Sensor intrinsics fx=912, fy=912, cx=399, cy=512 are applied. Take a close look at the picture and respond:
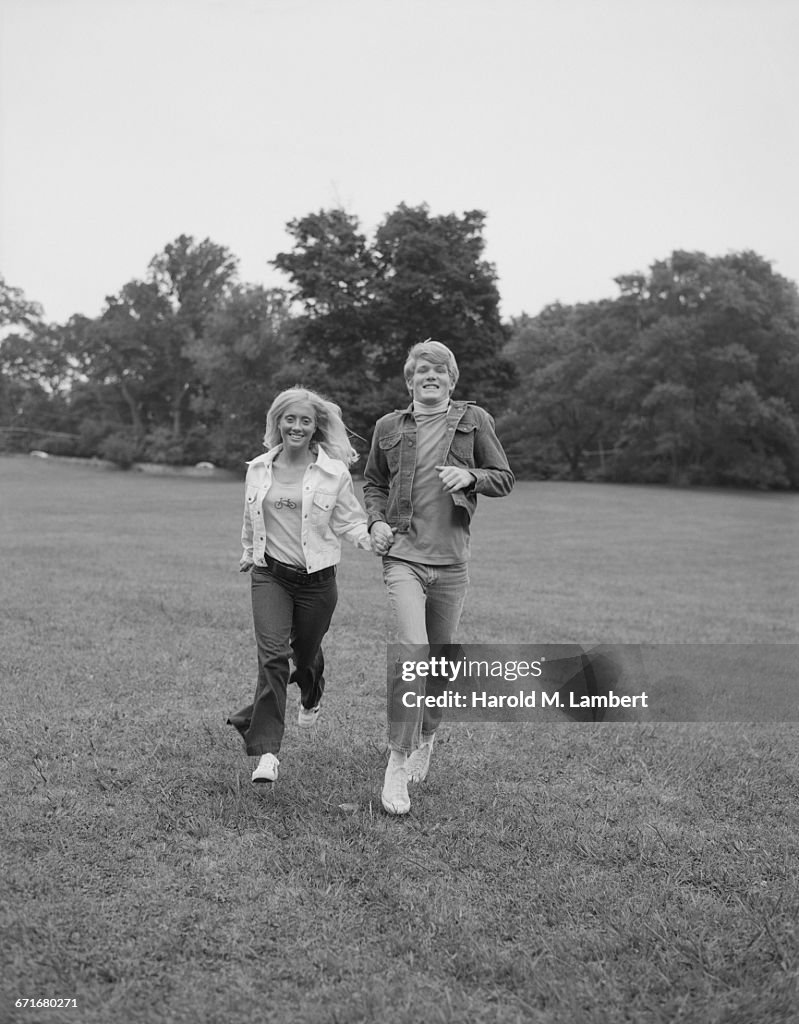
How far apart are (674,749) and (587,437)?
53.3 meters

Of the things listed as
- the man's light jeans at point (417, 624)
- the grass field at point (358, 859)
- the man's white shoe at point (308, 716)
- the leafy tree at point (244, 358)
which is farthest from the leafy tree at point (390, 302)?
the man's light jeans at point (417, 624)

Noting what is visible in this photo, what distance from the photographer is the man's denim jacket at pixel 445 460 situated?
178 inches

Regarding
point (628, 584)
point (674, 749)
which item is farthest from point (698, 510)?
point (674, 749)

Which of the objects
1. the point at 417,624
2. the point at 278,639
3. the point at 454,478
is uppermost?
the point at 454,478

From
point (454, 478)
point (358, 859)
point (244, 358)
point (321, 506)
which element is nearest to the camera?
point (358, 859)

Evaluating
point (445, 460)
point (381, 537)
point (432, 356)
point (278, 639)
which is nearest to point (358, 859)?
point (278, 639)

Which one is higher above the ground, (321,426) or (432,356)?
(432,356)

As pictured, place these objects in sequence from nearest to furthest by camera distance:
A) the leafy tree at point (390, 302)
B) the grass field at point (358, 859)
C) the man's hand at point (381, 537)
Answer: the grass field at point (358, 859) → the man's hand at point (381, 537) → the leafy tree at point (390, 302)

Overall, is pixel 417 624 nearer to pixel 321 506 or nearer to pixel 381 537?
pixel 381 537

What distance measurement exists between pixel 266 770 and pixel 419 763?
2.75 ft

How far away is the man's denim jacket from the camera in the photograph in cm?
452

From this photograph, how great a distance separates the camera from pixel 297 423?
473cm

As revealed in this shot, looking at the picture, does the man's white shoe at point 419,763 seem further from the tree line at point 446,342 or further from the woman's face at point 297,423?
the tree line at point 446,342

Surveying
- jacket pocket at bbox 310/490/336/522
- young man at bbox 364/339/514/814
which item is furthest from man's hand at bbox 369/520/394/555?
jacket pocket at bbox 310/490/336/522
